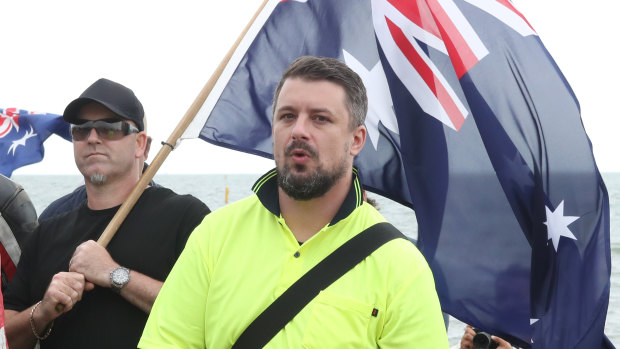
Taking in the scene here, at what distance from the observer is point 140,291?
130 inches

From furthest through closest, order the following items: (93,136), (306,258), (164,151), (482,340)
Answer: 1. (482,340)
2. (164,151)
3. (93,136)
4. (306,258)

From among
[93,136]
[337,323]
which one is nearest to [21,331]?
[93,136]

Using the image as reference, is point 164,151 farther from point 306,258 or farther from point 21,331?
point 306,258

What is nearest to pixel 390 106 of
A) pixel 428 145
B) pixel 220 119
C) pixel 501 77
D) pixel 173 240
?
pixel 428 145

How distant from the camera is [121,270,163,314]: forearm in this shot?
3297 mm

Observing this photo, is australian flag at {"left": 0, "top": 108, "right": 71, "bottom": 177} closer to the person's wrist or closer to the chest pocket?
the person's wrist

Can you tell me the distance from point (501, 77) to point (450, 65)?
0.30m

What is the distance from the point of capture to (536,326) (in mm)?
4000

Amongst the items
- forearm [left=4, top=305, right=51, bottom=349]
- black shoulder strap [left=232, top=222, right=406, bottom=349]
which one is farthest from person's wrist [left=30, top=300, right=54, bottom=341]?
black shoulder strap [left=232, top=222, right=406, bottom=349]

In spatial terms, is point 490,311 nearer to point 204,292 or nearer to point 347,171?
point 347,171

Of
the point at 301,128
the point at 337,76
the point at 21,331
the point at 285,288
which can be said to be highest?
the point at 337,76

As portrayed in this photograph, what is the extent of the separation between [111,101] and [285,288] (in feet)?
5.80

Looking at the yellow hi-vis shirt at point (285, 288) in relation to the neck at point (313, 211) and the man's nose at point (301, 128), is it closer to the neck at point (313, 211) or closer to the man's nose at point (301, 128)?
the neck at point (313, 211)

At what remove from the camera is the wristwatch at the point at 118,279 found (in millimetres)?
3295
